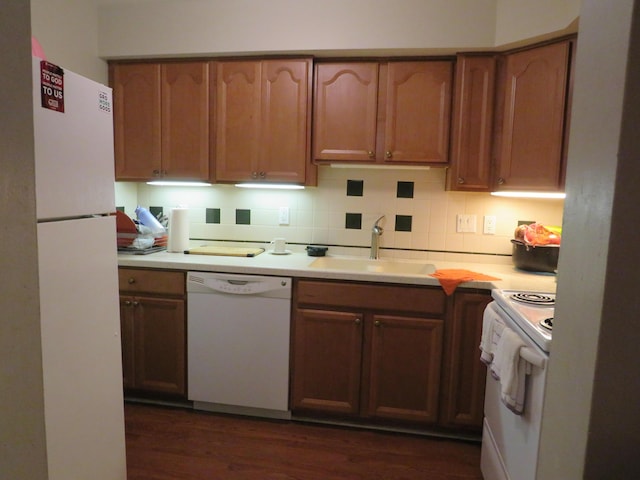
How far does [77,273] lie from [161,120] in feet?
5.26

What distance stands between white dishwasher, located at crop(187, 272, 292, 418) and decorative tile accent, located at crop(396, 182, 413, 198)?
0.99 m

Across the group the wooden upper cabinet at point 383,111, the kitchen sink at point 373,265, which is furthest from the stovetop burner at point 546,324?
the wooden upper cabinet at point 383,111

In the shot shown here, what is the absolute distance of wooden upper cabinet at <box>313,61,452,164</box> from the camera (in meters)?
2.42

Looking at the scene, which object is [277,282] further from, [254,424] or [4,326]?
[4,326]

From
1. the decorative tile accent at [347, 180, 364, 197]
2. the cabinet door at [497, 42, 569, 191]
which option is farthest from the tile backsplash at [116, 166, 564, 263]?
the cabinet door at [497, 42, 569, 191]

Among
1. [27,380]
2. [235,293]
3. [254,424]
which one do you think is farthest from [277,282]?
[27,380]

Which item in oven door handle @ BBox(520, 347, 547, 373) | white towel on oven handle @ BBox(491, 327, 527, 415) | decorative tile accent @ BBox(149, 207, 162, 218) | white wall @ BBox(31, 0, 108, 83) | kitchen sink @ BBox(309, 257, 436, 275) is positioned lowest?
white towel on oven handle @ BBox(491, 327, 527, 415)

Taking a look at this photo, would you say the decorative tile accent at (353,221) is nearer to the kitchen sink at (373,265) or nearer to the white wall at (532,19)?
the kitchen sink at (373,265)

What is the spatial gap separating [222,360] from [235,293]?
15.9 inches

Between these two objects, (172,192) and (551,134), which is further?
(172,192)

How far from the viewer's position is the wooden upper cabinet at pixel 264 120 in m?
2.51

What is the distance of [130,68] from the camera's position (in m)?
2.69

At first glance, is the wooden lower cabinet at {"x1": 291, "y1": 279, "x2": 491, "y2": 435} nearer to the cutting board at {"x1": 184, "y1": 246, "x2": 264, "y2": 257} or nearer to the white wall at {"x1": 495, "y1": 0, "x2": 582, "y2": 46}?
the cutting board at {"x1": 184, "y1": 246, "x2": 264, "y2": 257}

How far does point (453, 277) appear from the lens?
2.18 meters
